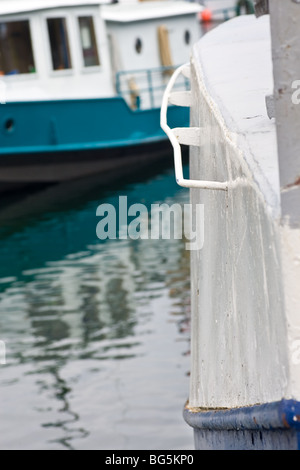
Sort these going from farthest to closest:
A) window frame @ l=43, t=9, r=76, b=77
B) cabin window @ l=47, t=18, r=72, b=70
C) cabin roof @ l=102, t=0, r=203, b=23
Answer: cabin roof @ l=102, t=0, r=203, b=23 < cabin window @ l=47, t=18, r=72, b=70 < window frame @ l=43, t=9, r=76, b=77

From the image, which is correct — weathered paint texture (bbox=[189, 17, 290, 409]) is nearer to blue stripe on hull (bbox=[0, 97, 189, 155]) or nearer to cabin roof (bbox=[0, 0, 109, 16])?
blue stripe on hull (bbox=[0, 97, 189, 155])

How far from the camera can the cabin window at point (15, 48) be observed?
1680cm

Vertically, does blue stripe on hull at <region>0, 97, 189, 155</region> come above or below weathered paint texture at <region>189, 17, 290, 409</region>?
below

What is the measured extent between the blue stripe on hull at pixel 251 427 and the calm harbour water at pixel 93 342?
2.33 m

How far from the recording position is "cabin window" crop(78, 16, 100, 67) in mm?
17875

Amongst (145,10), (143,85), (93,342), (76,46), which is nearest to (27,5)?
(76,46)

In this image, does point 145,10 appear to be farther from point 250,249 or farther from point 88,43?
point 250,249

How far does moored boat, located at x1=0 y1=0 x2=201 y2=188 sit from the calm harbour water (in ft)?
12.9

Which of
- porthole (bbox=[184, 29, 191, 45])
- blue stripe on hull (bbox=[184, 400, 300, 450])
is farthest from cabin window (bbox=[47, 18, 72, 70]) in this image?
blue stripe on hull (bbox=[184, 400, 300, 450])

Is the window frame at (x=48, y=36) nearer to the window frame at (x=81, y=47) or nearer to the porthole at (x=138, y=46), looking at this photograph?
the window frame at (x=81, y=47)

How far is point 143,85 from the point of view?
19562mm

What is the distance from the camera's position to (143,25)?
19.7 m

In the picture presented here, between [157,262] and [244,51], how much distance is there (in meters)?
6.14

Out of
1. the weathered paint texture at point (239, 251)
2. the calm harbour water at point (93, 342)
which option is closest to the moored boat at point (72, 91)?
the calm harbour water at point (93, 342)
